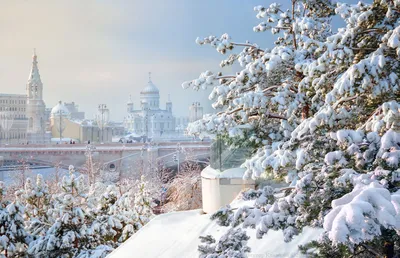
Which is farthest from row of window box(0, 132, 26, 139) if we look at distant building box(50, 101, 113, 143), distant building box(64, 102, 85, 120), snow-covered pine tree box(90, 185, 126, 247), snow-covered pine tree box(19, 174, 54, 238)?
snow-covered pine tree box(90, 185, 126, 247)

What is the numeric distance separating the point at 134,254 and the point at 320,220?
3.46m

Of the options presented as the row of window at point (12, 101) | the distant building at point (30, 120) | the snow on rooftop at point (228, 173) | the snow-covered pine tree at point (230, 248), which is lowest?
the snow-covered pine tree at point (230, 248)

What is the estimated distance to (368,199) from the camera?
2.36 meters

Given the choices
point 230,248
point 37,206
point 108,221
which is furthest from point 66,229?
point 230,248

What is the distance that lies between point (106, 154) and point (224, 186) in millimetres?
35998

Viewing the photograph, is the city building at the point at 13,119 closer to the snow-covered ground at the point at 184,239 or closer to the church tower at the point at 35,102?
the church tower at the point at 35,102

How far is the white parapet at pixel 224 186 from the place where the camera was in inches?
279

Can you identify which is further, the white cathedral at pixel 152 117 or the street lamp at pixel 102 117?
the white cathedral at pixel 152 117

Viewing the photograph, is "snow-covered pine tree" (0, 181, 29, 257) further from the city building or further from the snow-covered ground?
the city building

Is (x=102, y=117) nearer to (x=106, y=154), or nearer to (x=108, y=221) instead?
(x=106, y=154)

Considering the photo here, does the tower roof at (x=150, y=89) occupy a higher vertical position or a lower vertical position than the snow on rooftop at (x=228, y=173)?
higher

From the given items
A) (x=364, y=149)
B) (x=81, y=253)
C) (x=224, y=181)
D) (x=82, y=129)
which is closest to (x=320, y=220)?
(x=364, y=149)

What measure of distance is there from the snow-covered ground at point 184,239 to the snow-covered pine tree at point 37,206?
258 cm

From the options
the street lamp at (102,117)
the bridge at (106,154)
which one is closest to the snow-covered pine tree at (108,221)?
the bridge at (106,154)
